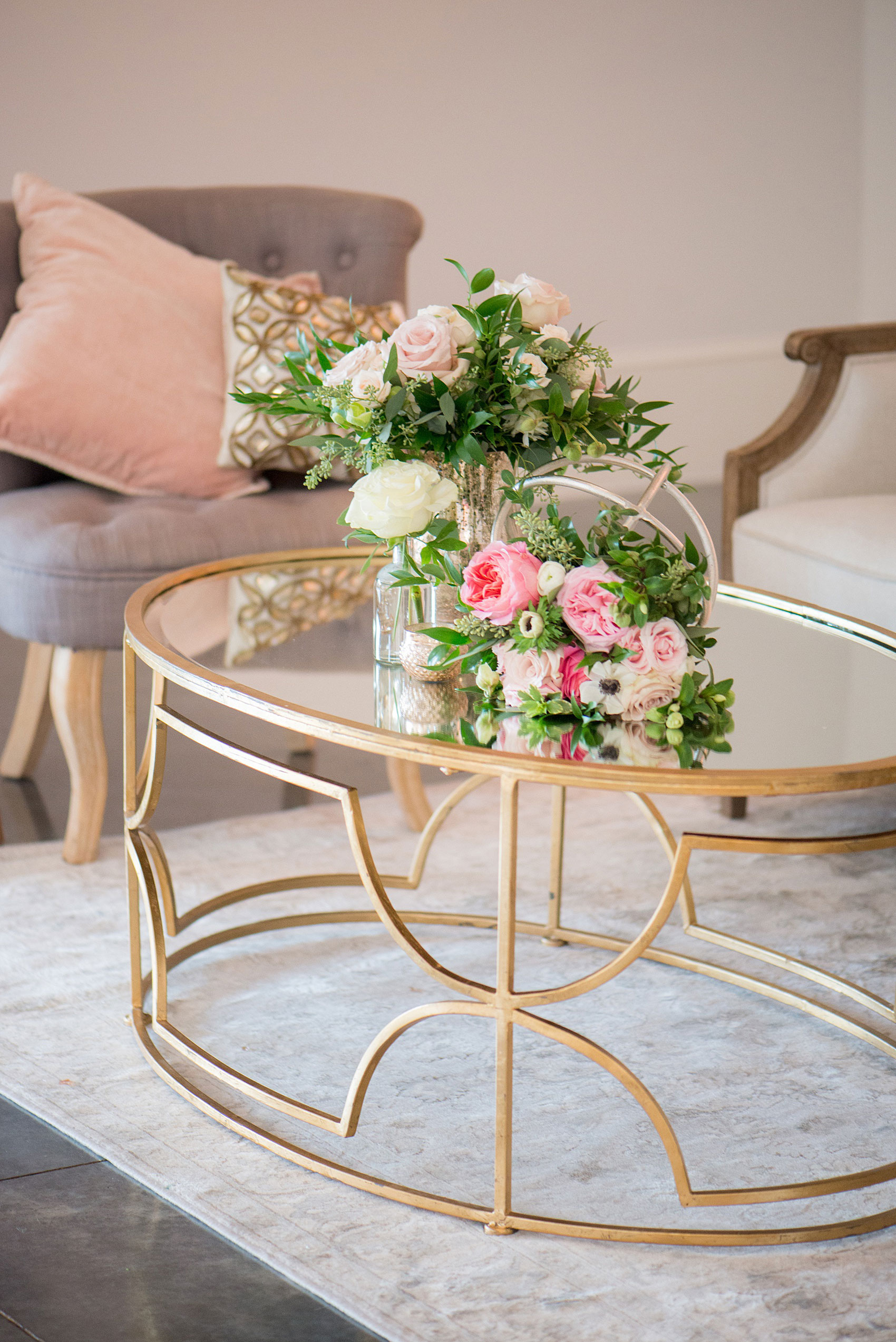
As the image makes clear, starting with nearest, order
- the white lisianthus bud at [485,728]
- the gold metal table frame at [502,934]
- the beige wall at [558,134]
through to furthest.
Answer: the gold metal table frame at [502,934] → the white lisianthus bud at [485,728] → the beige wall at [558,134]

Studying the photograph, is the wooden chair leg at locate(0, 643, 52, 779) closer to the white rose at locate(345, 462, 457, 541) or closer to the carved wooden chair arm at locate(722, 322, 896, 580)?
the white rose at locate(345, 462, 457, 541)

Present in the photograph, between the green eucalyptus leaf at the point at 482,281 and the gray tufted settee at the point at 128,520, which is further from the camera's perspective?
the gray tufted settee at the point at 128,520

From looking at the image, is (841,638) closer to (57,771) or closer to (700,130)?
(57,771)

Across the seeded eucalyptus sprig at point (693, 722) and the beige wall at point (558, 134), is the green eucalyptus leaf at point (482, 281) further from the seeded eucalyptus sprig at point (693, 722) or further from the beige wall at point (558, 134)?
the beige wall at point (558, 134)

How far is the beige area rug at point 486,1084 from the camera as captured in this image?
4.22 ft

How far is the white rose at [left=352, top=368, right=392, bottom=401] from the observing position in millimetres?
1524

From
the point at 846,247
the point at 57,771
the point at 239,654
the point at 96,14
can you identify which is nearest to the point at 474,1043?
the point at 239,654

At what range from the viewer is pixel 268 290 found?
264cm

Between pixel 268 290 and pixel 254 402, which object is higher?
pixel 268 290

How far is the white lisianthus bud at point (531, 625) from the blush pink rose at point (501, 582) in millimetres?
16

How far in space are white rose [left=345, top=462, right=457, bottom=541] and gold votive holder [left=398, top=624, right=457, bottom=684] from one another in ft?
0.38

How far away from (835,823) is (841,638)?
0.79m

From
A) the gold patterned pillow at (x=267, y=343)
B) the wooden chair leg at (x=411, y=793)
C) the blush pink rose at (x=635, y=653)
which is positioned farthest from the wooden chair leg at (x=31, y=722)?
the blush pink rose at (x=635, y=653)

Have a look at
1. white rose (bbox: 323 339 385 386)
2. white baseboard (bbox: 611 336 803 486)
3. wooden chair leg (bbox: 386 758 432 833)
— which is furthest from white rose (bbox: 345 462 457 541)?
white baseboard (bbox: 611 336 803 486)
